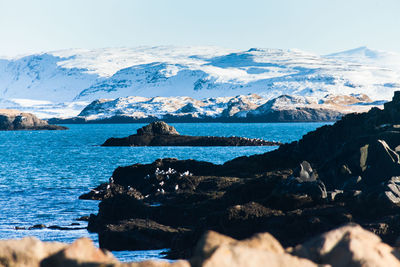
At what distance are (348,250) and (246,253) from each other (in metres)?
1.96

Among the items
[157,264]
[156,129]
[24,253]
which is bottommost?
[156,129]

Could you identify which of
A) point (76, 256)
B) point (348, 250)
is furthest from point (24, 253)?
point (348, 250)

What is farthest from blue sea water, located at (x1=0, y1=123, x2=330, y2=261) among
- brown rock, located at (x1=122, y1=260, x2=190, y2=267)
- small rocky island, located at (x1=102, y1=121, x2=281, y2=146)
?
brown rock, located at (x1=122, y1=260, x2=190, y2=267)

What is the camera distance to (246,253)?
31.0ft

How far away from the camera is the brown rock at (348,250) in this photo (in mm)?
10438

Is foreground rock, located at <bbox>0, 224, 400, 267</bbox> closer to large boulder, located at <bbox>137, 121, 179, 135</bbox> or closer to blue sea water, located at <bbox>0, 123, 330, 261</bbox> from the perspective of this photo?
blue sea water, located at <bbox>0, 123, 330, 261</bbox>

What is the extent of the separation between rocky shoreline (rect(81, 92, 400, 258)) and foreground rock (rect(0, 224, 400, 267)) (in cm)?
923

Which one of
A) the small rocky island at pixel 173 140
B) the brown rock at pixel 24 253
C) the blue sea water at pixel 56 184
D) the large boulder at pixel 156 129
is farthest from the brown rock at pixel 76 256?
the large boulder at pixel 156 129

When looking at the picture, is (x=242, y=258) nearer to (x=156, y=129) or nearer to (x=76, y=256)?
(x=76, y=256)

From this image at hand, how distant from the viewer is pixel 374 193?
25234mm

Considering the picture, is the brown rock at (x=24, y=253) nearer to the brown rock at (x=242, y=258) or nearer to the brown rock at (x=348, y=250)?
the brown rock at (x=242, y=258)

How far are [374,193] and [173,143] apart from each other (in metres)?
93.9

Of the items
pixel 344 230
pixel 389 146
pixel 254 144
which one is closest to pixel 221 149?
pixel 254 144

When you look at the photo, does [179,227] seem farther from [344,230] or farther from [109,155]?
[109,155]
